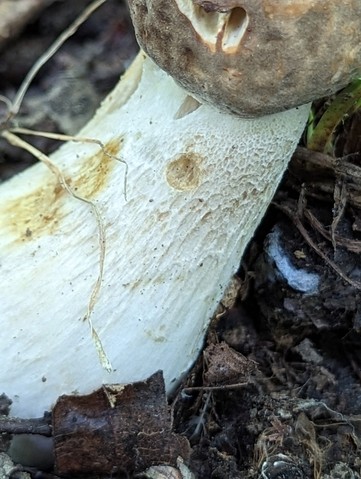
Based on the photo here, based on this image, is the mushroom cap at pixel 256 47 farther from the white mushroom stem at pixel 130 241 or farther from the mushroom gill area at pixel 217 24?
the white mushroom stem at pixel 130 241

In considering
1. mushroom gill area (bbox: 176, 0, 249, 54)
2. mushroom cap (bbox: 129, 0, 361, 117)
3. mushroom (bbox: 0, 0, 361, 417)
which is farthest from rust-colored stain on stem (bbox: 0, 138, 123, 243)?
mushroom gill area (bbox: 176, 0, 249, 54)

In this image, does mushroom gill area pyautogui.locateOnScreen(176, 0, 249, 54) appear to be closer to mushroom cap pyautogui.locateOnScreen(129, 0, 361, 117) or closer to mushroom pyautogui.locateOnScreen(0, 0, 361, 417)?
mushroom cap pyautogui.locateOnScreen(129, 0, 361, 117)

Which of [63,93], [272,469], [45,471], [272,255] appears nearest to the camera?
[272,469]

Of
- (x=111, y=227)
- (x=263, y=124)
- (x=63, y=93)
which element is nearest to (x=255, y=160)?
(x=263, y=124)

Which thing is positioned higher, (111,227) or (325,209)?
(111,227)

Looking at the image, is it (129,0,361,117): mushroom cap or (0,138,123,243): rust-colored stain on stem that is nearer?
(129,0,361,117): mushroom cap

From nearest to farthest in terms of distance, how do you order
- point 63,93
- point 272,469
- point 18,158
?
point 272,469 < point 18,158 < point 63,93

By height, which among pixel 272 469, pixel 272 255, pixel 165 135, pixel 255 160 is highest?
pixel 165 135

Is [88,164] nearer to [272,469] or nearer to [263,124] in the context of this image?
[263,124]
